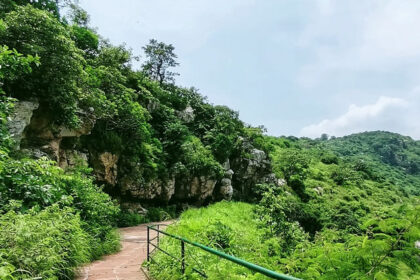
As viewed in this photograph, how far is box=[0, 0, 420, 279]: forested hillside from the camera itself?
3.46m

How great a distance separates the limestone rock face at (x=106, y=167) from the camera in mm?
15477

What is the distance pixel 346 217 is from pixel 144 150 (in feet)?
63.4

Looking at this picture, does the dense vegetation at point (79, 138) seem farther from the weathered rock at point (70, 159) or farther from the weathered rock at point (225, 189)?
the weathered rock at point (225, 189)

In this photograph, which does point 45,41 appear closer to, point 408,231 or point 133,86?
point 133,86

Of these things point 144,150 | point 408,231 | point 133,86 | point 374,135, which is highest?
point 374,135

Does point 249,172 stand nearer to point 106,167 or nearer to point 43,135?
point 106,167

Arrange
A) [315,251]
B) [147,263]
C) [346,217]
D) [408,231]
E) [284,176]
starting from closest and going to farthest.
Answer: [408,231], [315,251], [147,263], [346,217], [284,176]

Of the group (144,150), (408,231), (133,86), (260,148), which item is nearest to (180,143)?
(144,150)

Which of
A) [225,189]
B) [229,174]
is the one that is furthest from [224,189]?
[229,174]

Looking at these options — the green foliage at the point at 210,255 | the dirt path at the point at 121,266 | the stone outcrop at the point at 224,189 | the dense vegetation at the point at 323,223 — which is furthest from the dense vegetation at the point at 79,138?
the dense vegetation at the point at 323,223

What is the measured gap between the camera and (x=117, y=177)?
55.8 ft

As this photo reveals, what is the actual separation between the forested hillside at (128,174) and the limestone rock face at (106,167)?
2.4 inches

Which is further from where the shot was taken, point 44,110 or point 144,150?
point 144,150

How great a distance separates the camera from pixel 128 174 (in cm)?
1716
